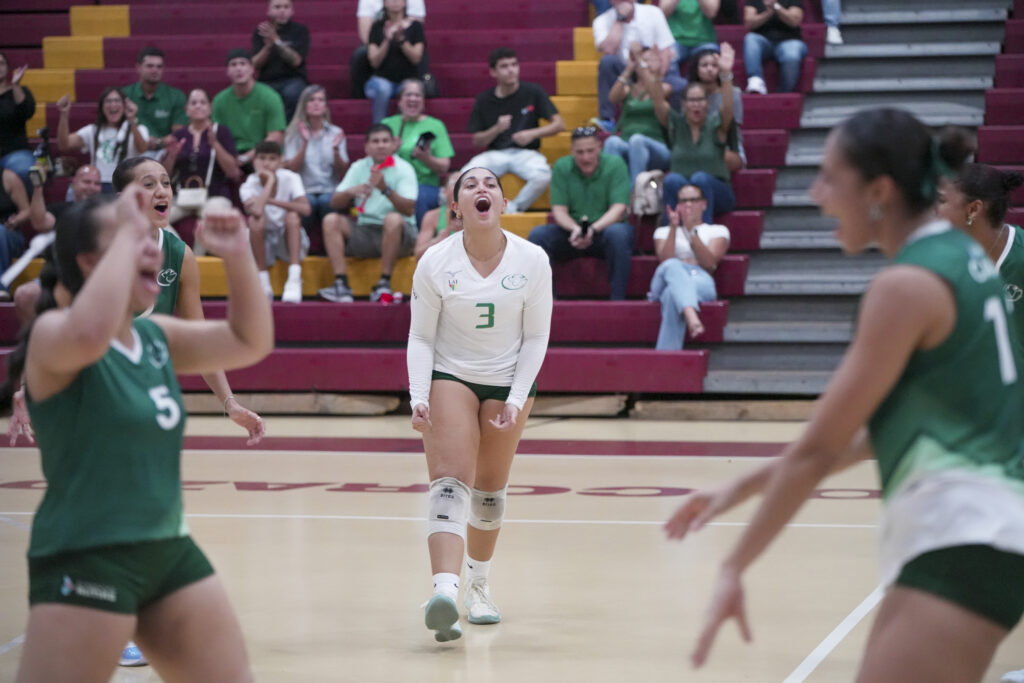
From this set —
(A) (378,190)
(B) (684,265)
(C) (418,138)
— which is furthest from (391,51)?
(B) (684,265)

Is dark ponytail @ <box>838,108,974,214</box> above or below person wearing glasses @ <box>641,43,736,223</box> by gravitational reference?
above

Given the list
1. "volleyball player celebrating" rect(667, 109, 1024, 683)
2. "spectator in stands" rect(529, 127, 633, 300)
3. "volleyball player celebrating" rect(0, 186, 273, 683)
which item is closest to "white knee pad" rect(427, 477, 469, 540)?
"volleyball player celebrating" rect(0, 186, 273, 683)

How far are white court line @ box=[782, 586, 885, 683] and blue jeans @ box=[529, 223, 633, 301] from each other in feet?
18.4

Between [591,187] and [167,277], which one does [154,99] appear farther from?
[167,277]

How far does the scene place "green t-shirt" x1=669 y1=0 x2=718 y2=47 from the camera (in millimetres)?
12133

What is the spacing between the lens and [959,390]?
7.20 ft

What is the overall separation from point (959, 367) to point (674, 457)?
6.20 metres

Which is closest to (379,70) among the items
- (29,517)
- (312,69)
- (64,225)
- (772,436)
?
(312,69)

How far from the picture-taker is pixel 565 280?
36.0 ft

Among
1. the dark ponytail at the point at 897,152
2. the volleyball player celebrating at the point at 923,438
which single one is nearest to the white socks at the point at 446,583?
the volleyball player celebrating at the point at 923,438

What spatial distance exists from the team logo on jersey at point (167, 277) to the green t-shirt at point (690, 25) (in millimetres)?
8684

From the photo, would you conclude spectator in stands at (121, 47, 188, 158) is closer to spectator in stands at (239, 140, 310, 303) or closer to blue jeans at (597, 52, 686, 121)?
spectator in stands at (239, 140, 310, 303)

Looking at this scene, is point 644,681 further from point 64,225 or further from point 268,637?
point 64,225

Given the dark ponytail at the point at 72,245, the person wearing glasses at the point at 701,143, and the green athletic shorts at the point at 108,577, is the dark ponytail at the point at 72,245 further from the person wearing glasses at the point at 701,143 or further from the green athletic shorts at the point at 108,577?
the person wearing glasses at the point at 701,143
